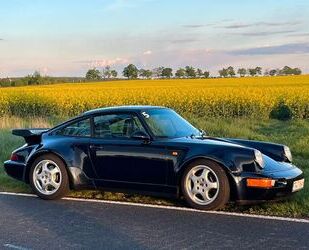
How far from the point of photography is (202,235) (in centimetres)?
574

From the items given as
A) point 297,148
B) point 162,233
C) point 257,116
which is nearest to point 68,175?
point 162,233

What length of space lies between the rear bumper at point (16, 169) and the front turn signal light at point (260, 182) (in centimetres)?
335

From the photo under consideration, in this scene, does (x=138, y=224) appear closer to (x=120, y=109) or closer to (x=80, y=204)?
(x=80, y=204)

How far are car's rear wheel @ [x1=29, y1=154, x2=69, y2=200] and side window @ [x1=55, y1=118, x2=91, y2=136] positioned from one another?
1.27 feet

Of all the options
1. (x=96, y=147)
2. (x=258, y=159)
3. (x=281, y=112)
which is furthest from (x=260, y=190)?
(x=281, y=112)

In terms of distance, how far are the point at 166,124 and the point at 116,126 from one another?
677 millimetres

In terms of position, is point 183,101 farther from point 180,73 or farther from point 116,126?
point 180,73

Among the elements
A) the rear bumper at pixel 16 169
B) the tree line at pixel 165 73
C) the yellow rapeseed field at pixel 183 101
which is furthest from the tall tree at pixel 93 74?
the rear bumper at pixel 16 169

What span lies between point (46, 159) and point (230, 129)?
858 centimetres

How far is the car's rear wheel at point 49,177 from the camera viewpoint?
780 centimetres

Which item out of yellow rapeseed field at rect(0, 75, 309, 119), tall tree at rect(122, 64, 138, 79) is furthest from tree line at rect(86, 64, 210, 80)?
yellow rapeseed field at rect(0, 75, 309, 119)

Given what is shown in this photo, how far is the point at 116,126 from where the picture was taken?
7.72 metres

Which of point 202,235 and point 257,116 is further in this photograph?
point 257,116

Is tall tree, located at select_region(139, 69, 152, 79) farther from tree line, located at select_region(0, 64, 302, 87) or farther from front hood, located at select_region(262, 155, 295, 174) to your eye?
front hood, located at select_region(262, 155, 295, 174)
